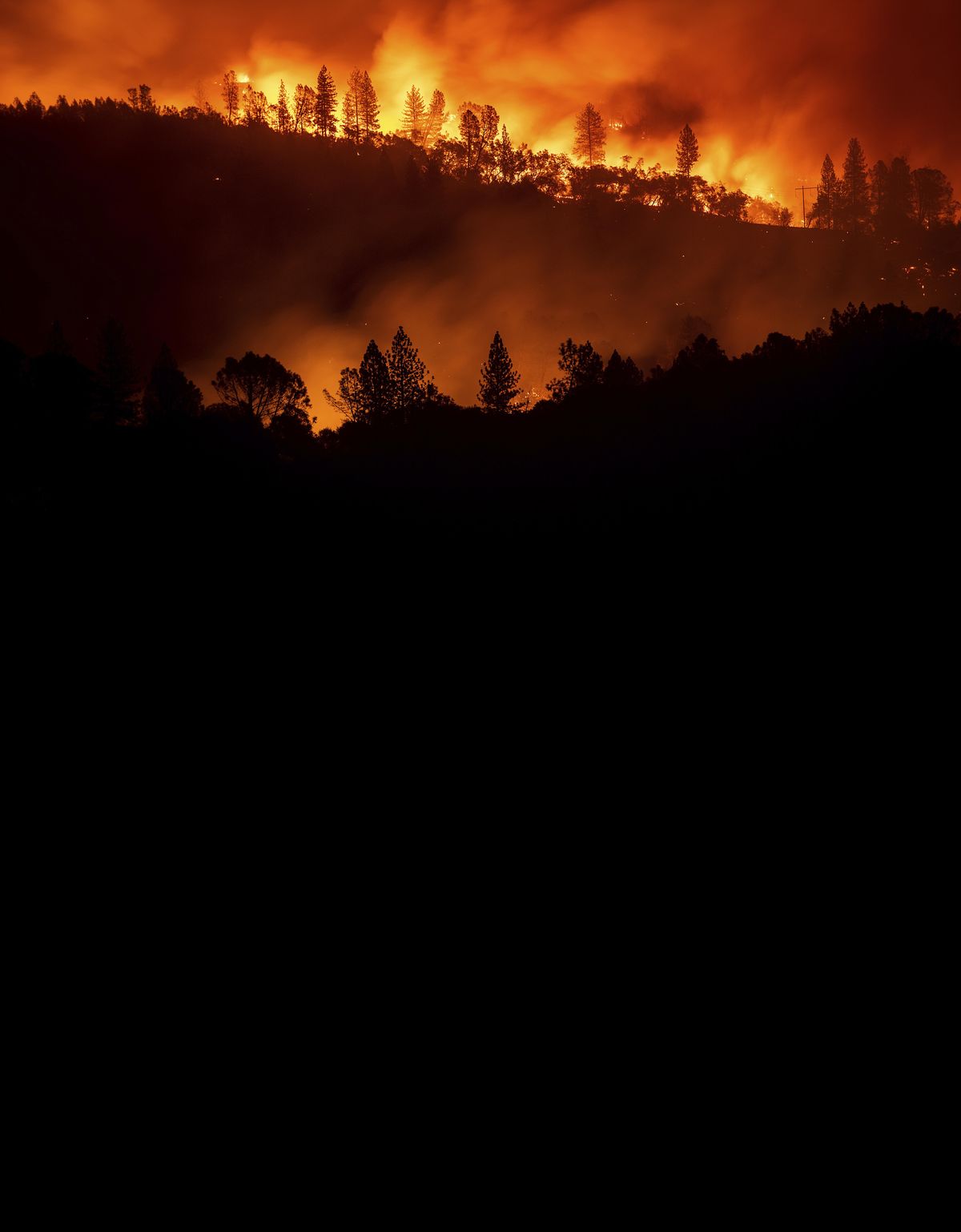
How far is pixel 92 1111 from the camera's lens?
739 inches

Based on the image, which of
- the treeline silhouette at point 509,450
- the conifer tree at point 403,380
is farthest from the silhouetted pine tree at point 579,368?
the conifer tree at point 403,380

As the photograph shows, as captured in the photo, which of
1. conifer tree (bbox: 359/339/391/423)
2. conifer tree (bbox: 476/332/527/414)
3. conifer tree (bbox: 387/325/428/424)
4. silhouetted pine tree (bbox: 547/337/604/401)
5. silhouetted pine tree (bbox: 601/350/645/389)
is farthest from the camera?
silhouetted pine tree (bbox: 547/337/604/401)

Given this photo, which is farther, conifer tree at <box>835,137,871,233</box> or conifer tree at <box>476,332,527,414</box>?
conifer tree at <box>835,137,871,233</box>

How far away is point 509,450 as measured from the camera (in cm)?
6850

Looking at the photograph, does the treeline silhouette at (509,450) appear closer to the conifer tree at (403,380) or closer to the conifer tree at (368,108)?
the conifer tree at (403,380)

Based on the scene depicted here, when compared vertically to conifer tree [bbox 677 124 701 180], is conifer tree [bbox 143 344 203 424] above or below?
below

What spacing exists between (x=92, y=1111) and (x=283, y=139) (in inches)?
8454

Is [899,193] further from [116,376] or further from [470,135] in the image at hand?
[116,376]

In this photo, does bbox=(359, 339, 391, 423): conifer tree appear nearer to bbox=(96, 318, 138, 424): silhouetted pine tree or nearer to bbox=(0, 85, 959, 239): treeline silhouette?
bbox=(96, 318, 138, 424): silhouetted pine tree

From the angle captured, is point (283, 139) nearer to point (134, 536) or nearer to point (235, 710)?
point (134, 536)

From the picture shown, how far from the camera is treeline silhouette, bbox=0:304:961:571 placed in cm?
5322

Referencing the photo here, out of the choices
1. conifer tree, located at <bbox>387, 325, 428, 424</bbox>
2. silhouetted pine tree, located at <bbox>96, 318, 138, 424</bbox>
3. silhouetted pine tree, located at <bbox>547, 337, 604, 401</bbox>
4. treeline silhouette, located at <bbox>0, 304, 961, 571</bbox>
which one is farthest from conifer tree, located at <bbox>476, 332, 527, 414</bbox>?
silhouetted pine tree, located at <bbox>96, 318, 138, 424</bbox>

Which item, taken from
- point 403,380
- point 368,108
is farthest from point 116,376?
point 368,108

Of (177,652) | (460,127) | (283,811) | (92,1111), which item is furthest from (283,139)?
(92,1111)
